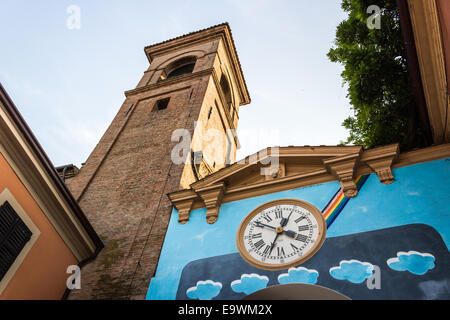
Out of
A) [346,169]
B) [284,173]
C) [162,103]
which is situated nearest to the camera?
[346,169]

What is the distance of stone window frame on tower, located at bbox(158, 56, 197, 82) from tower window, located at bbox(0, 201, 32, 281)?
535 inches

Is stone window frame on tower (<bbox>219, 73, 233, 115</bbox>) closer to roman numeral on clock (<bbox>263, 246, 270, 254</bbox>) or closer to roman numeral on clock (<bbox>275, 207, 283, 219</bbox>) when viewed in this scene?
roman numeral on clock (<bbox>275, 207, 283, 219</bbox>)

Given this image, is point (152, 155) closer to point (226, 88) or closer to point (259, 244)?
point (259, 244)

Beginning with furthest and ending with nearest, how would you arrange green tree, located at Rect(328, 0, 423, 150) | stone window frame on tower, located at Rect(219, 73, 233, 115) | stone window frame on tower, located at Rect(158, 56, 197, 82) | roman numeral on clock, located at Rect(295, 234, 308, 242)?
stone window frame on tower, located at Rect(219, 73, 233, 115), stone window frame on tower, located at Rect(158, 56, 197, 82), green tree, located at Rect(328, 0, 423, 150), roman numeral on clock, located at Rect(295, 234, 308, 242)

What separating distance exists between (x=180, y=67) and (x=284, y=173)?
43.4 feet

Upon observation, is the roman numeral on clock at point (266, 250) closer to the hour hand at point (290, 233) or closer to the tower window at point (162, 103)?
the hour hand at point (290, 233)

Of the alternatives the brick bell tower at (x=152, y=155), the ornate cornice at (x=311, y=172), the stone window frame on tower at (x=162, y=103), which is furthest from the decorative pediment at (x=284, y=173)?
the stone window frame on tower at (x=162, y=103)

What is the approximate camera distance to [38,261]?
24.7 feet

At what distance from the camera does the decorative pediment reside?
7.68 m

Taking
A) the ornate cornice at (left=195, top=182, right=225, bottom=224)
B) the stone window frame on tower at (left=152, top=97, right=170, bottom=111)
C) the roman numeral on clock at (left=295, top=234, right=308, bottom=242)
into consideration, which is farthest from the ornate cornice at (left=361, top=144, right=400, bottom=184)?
the stone window frame on tower at (left=152, top=97, right=170, bottom=111)

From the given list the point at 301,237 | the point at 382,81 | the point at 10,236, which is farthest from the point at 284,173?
the point at 10,236

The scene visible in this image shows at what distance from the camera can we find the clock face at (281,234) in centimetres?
685

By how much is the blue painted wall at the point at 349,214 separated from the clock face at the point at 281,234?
189mm
